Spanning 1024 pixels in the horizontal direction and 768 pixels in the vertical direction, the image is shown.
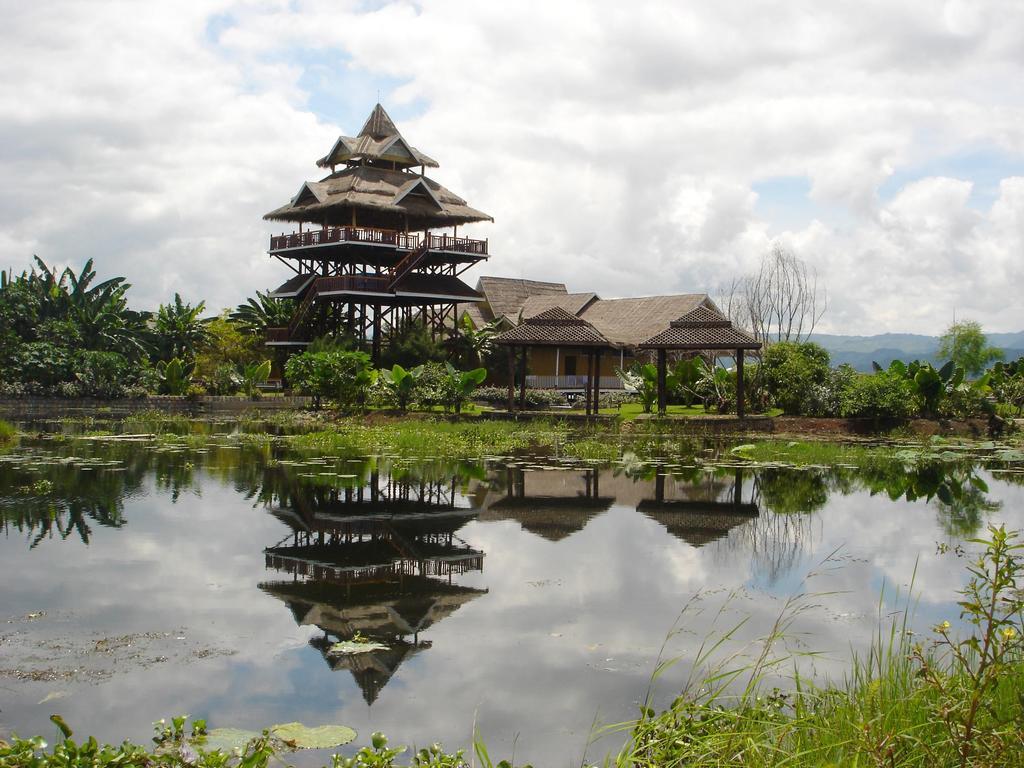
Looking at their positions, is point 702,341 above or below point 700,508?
above

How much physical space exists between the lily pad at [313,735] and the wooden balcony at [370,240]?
3624 centimetres

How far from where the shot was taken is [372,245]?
41.3 metres

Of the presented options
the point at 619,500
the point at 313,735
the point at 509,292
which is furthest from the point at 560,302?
the point at 313,735

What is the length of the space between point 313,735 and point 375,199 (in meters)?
38.3

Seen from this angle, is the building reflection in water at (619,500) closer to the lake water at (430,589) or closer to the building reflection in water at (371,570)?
the lake water at (430,589)

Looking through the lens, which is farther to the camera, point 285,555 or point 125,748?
point 285,555

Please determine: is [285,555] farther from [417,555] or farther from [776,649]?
[776,649]

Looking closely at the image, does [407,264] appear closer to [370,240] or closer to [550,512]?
[370,240]

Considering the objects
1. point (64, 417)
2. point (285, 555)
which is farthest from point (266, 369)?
point (285, 555)

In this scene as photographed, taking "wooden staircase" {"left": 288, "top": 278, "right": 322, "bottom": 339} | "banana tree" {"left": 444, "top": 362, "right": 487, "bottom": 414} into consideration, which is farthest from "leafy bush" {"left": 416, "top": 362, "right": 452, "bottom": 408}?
"wooden staircase" {"left": 288, "top": 278, "right": 322, "bottom": 339}

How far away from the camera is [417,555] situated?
10234 millimetres

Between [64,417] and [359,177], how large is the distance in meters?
17.0

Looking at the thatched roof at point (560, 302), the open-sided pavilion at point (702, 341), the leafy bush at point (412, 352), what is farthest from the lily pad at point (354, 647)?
the thatched roof at point (560, 302)

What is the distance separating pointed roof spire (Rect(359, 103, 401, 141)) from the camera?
46.7 metres
